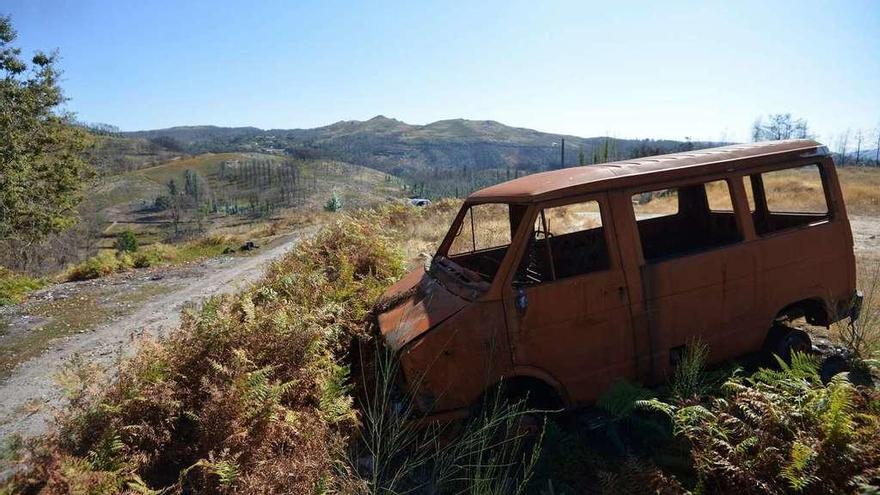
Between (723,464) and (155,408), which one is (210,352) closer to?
(155,408)

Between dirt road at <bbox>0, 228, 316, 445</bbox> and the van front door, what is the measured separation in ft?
11.4

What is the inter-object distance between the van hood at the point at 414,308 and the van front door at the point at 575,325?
0.54 meters

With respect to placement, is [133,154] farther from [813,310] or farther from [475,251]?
[813,310]

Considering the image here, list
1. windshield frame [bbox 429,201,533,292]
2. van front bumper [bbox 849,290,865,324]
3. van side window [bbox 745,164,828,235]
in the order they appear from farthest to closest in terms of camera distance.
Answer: van side window [bbox 745,164,828,235], van front bumper [bbox 849,290,865,324], windshield frame [bbox 429,201,533,292]

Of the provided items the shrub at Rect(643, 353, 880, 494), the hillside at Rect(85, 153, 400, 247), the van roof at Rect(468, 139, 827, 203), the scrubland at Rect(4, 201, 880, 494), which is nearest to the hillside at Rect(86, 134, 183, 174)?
the hillside at Rect(85, 153, 400, 247)

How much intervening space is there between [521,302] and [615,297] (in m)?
0.84

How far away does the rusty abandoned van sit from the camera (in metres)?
3.68

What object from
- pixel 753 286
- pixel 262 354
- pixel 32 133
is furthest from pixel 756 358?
pixel 32 133

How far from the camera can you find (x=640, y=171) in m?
4.05

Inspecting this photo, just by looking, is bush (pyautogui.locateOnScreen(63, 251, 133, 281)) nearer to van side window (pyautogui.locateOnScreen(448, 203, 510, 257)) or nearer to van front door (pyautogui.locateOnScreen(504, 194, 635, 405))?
van side window (pyautogui.locateOnScreen(448, 203, 510, 257))

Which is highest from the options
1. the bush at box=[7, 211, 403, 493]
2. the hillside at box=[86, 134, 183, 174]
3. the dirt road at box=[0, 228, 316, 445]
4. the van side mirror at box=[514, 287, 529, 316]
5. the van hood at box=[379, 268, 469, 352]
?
the hillside at box=[86, 134, 183, 174]

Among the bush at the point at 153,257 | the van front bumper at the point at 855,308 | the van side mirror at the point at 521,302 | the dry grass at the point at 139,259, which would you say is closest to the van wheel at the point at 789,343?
the van front bumper at the point at 855,308

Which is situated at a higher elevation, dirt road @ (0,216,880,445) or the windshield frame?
the windshield frame

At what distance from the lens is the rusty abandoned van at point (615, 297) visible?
3680 mm
